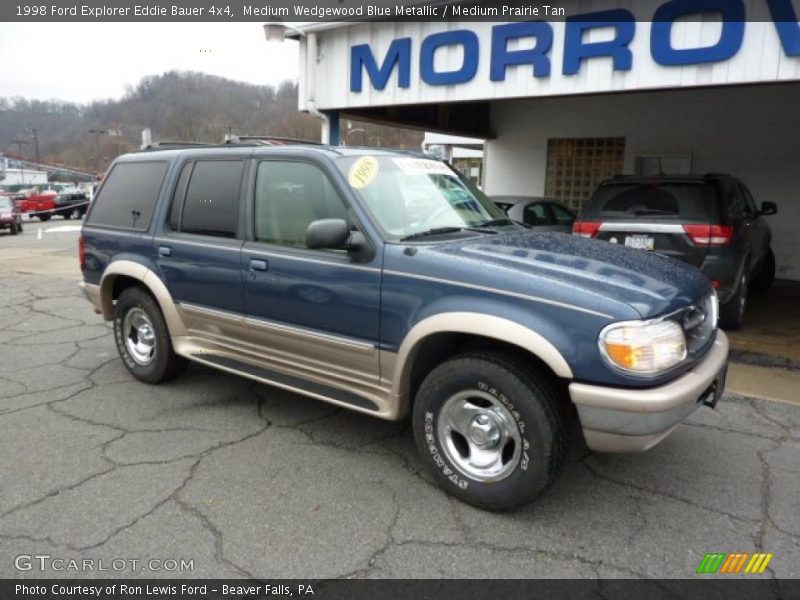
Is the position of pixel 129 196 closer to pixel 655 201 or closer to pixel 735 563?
pixel 735 563

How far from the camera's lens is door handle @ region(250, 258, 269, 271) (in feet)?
12.5

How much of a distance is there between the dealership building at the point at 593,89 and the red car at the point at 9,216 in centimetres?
1742

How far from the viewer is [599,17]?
620 cm

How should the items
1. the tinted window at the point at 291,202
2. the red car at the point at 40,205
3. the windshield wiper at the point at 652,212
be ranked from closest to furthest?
the tinted window at the point at 291,202, the windshield wiper at the point at 652,212, the red car at the point at 40,205

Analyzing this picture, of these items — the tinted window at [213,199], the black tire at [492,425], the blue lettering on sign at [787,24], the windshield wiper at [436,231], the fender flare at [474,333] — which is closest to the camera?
the fender flare at [474,333]

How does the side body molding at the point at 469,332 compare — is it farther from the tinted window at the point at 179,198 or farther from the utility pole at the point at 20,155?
the utility pole at the point at 20,155

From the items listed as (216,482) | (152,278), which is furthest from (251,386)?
(216,482)

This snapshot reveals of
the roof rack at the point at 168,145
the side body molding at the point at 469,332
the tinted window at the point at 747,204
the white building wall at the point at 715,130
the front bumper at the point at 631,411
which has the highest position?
the white building wall at the point at 715,130

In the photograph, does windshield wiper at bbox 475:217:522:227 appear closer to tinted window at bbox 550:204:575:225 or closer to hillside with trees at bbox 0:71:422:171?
hillside with trees at bbox 0:71:422:171

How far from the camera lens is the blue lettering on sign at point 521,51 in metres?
6.55

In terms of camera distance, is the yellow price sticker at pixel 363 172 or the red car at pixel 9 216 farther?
the red car at pixel 9 216

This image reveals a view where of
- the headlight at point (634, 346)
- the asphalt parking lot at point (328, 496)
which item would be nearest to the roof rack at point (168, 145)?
the asphalt parking lot at point (328, 496)

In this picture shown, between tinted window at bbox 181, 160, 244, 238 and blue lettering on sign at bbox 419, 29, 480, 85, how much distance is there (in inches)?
156

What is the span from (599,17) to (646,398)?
4.99 m
